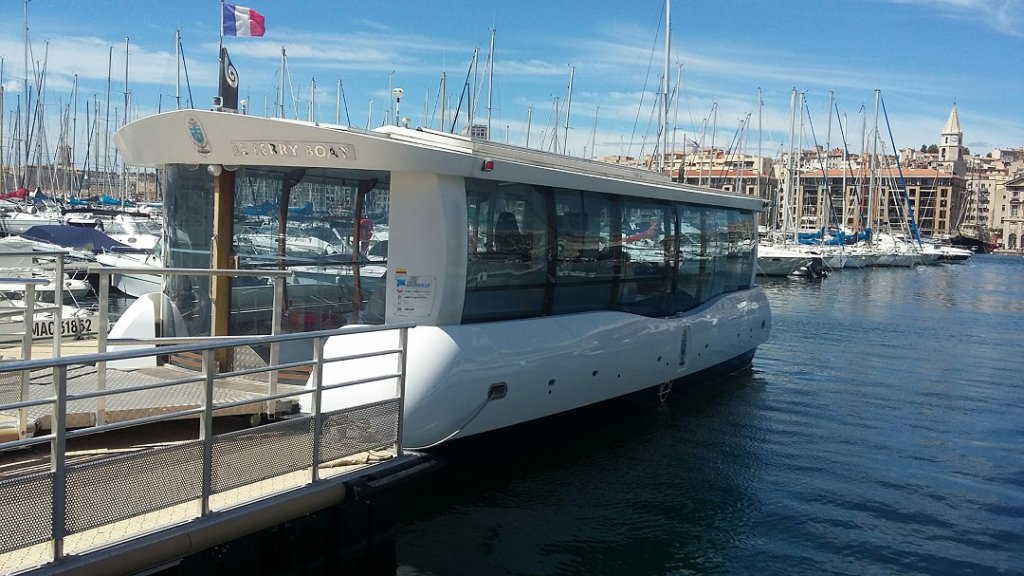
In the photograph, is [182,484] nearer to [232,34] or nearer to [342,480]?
[342,480]

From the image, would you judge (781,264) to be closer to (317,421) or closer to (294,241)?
(294,241)

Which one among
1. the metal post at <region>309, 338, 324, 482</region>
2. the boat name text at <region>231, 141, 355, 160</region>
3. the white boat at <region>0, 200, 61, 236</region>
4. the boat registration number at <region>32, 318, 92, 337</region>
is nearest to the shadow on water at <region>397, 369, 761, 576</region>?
the metal post at <region>309, 338, 324, 482</region>

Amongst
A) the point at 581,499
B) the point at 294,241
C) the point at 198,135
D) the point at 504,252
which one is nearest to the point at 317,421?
the point at 294,241

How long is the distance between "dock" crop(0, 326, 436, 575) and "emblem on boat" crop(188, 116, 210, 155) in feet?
7.19

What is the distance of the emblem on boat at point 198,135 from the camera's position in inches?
329

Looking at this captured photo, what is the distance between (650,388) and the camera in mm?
12211

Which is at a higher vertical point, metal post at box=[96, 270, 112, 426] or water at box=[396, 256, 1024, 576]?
metal post at box=[96, 270, 112, 426]

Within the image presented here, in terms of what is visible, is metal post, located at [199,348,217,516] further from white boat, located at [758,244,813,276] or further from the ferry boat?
white boat, located at [758,244,813,276]

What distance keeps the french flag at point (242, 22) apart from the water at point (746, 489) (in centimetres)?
613

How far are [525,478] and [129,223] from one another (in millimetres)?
35040

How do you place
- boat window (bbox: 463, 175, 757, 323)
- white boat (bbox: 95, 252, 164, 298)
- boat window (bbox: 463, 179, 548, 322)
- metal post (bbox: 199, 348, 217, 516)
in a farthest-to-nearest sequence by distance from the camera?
white boat (bbox: 95, 252, 164, 298), boat window (bbox: 463, 175, 757, 323), boat window (bbox: 463, 179, 548, 322), metal post (bbox: 199, 348, 217, 516)

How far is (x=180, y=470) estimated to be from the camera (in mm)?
5383

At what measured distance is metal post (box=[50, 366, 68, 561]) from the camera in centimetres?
462

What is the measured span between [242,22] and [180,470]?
7.59 meters
